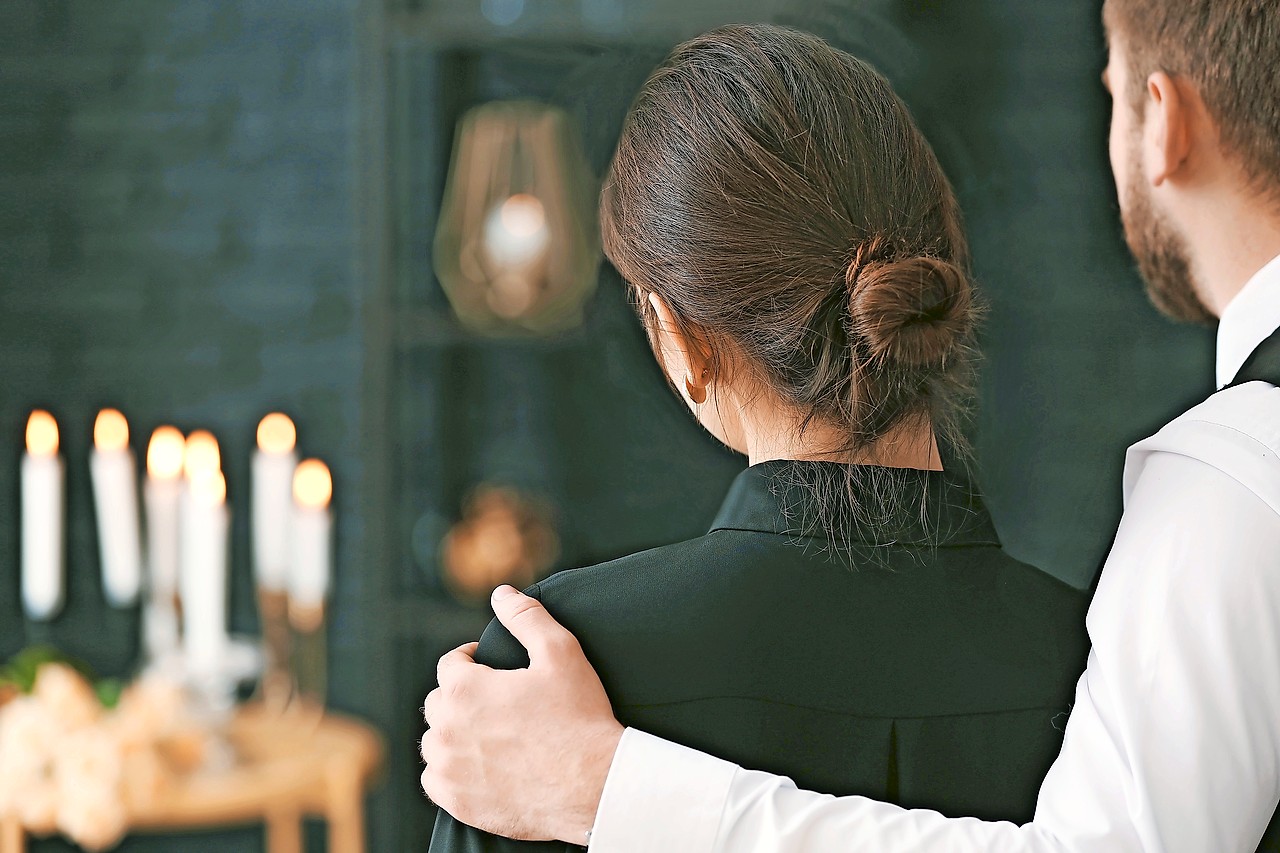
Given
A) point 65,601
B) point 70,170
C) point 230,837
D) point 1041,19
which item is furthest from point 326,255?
point 1041,19

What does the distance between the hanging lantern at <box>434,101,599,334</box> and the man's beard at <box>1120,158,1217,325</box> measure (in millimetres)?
1138

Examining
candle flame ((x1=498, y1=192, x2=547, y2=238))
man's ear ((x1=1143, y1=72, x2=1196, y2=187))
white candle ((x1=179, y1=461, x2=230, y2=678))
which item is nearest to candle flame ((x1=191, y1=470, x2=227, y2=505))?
white candle ((x1=179, y1=461, x2=230, y2=678))

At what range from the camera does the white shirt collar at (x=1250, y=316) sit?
2.75 ft

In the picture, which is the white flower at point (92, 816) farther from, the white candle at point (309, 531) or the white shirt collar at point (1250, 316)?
the white shirt collar at point (1250, 316)

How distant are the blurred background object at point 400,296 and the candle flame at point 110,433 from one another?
0.20 m

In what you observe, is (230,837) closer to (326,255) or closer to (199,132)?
(326,255)

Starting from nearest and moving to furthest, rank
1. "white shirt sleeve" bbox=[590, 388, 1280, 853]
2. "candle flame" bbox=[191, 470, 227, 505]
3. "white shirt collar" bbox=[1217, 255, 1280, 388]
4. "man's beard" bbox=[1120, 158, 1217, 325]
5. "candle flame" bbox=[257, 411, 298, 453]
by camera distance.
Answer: "white shirt sleeve" bbox=[590, 388, 1280, 853] < "white shirt collar" bbox=[1217, 255, 1280, 388] < "man's beard" bbox=[1120, 158, 1217, 325] < "candle flame" bbox=[191, 470, 227, 505] < "candle flame" bbox=[257, 411, 298, 453]

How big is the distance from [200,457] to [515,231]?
2.03ft

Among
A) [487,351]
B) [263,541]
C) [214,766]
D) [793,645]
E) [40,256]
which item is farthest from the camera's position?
[40,256]

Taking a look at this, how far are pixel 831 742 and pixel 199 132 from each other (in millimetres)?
1934

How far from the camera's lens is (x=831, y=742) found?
72cm

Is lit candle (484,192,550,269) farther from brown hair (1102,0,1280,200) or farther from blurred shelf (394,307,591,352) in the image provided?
brown hair (1102,0,1280,200)

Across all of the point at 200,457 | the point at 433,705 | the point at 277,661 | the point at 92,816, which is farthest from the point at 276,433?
the point at 433,705

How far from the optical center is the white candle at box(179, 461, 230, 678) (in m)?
1.87
